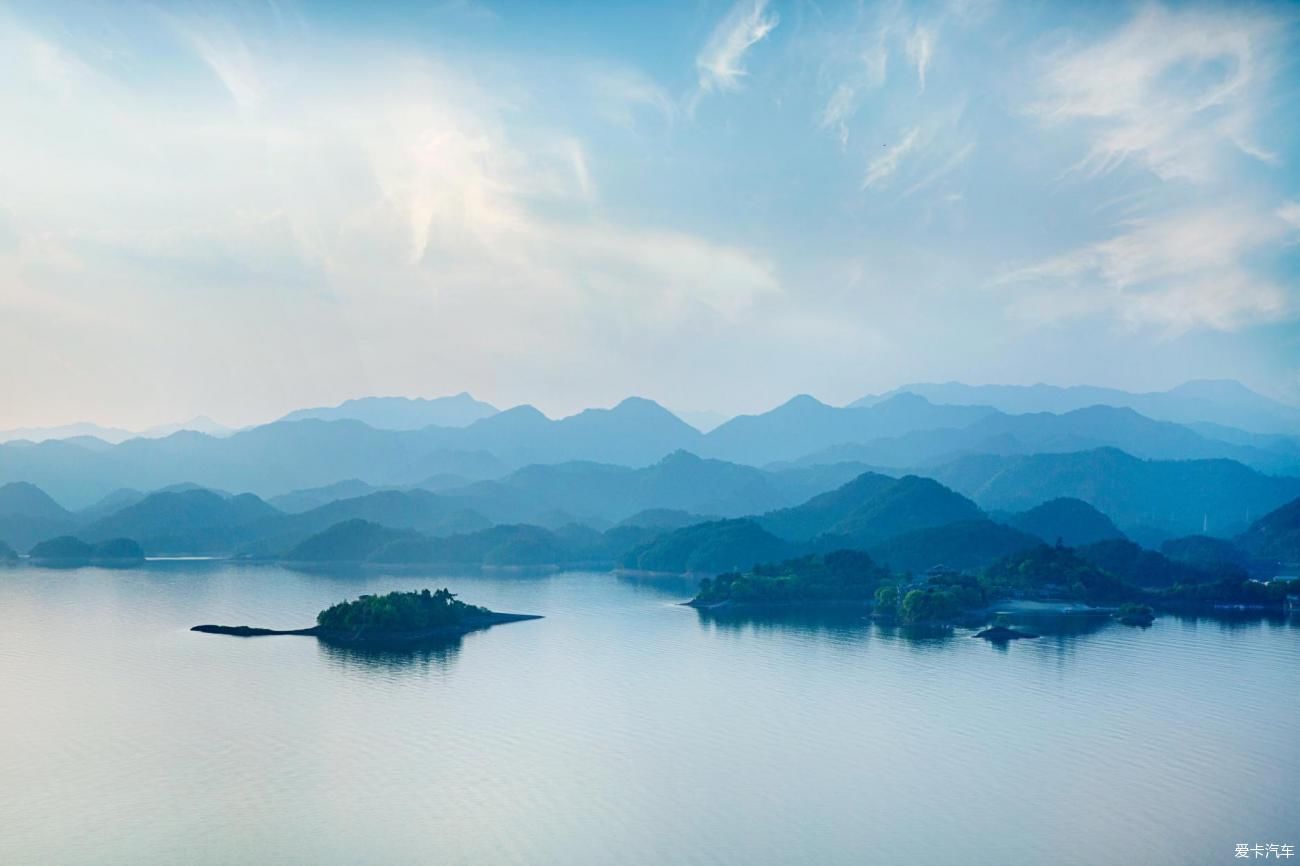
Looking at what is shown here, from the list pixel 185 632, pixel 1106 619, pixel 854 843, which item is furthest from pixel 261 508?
pixel 854 843

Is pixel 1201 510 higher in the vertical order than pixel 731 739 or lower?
higher

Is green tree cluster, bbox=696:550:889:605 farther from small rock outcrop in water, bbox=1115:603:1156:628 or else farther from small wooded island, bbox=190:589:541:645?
small wooded island, bbox=190:589:541:645

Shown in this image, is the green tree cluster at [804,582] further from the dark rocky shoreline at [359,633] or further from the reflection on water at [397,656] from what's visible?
the reflection on water at [397,656]

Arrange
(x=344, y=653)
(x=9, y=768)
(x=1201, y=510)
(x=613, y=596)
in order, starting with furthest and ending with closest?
(x=1201, y=510) < (x=613, y=596) < (x=344, y=653) < (x=9, y=768)

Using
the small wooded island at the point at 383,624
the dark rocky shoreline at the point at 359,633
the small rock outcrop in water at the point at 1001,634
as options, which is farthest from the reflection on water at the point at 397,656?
the small rock outcrop in water at the point at 1001,634

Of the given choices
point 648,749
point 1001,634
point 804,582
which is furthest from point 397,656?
point 804,582

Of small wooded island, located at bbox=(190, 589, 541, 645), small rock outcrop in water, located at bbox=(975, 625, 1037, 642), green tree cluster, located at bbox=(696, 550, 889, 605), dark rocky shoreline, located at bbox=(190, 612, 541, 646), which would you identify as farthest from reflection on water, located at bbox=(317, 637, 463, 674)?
small rock outcrop in water, located at bbox=(975, 625, 1037, 642)

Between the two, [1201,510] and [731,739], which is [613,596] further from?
[1201,510]

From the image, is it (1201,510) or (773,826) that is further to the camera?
(1201,510)
